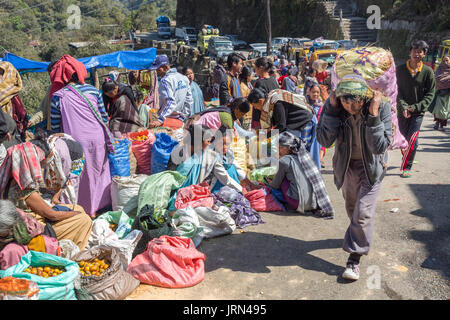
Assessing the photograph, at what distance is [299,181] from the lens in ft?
15.4

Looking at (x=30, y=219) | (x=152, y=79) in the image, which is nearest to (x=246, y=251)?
→ (x=30, y=219)

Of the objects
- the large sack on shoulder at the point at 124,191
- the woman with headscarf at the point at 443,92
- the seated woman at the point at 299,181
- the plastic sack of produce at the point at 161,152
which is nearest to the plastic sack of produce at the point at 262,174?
the seated woman at the point at 299,181

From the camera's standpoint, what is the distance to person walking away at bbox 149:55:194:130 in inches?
267

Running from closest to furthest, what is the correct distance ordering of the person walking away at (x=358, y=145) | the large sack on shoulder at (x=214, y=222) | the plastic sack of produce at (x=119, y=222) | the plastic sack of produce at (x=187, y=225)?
the person walking away at (x=358, y=145), the plastic sack of produce at (x=187, y=225), the plastic sack of produce at (x=119, y=222), the large sack on shoulder at (x=214, y=222)

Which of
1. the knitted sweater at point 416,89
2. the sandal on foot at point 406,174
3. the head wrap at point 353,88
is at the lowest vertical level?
the sandal on foot at point 406,174

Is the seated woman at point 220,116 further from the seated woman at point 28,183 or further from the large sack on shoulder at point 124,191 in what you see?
the seated woman at point 28,183

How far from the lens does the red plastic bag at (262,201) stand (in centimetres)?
482

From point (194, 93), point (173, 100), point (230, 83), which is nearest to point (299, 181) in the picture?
point (230, 83)

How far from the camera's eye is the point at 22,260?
3051 millimetres

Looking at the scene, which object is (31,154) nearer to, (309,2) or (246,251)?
(246,251)

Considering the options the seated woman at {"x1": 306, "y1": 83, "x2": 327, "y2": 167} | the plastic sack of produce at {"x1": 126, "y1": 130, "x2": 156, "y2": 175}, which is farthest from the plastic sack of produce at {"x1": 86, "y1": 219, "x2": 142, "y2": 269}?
the seated woman at {"x1": 306, "y1": 83, "x2": 327, "y2": 167}

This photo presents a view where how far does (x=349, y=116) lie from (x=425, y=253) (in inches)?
60.6

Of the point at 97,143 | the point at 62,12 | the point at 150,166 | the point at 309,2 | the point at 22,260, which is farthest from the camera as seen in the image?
the point at 62,12

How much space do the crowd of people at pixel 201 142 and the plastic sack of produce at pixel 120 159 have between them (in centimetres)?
11
